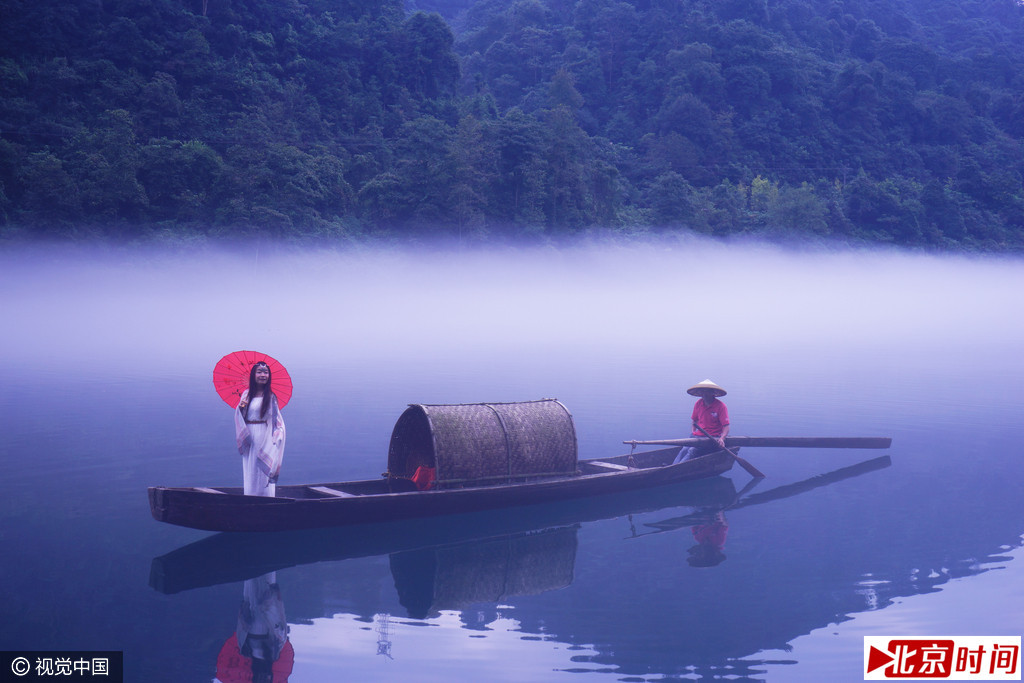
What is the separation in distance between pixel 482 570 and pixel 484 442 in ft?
5.10

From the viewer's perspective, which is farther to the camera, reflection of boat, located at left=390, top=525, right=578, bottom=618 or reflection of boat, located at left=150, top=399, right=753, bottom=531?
reflection of boat, located at left=150, top=399, right=753, bottom=531

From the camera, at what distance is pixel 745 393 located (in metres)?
18.5

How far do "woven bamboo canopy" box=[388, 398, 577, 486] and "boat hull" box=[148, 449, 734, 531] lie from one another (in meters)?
0.19

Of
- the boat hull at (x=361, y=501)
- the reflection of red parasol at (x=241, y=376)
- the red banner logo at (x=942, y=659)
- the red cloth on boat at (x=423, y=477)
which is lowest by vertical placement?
Result: the red banner logo at (x=942, y=659)


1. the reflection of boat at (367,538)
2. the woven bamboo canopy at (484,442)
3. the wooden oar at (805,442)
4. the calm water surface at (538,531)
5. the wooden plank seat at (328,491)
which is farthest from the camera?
the wooden oar at (805,442)

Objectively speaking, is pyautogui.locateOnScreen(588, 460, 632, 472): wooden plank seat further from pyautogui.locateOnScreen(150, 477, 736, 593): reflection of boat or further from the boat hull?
pyautogui.locateOnScreen(150, 477, 736, 593): reflection of boat

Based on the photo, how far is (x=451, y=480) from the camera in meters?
8.87

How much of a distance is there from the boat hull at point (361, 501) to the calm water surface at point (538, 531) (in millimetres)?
310

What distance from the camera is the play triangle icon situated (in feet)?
19.6

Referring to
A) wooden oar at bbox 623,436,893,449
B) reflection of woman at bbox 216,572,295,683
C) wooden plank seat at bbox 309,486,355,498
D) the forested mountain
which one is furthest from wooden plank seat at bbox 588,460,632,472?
the forested mountain

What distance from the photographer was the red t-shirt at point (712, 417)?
1104 cm

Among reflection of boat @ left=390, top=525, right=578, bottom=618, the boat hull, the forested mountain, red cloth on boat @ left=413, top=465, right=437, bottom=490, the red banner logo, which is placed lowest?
the red banner logo

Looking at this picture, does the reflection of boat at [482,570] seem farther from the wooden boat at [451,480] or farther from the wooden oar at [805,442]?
the wooden oar at [805,442]

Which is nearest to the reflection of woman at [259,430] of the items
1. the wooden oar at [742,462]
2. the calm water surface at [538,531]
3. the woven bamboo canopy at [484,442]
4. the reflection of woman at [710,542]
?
the calm water surface at [538,531]
